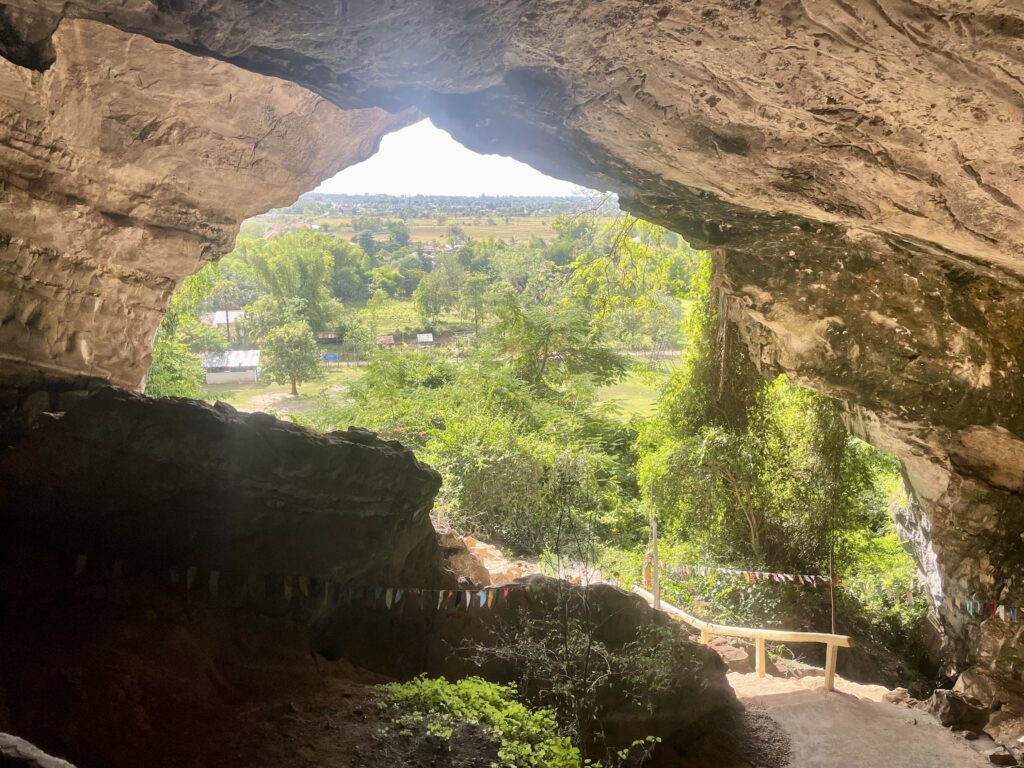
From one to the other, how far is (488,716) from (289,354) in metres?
15.0

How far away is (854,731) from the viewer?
822 centimetres

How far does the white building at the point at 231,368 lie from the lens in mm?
20719

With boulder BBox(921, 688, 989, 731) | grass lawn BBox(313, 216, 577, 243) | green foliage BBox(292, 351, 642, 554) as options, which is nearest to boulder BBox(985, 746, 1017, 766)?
boulder BBox(921, 688, 989, 731)

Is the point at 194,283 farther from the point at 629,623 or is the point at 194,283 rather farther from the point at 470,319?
the point at 629,623

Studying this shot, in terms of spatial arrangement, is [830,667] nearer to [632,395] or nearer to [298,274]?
[632,395]

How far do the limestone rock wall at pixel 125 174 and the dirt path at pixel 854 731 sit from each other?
8541 mm

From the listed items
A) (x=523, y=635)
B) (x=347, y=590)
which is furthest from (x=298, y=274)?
(x=523, y=635)

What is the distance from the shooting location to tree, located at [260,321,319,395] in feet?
63.2

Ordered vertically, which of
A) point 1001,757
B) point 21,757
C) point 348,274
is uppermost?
point 348,274

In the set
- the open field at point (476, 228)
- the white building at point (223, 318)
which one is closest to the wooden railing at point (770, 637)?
the white building at point (223, 318)

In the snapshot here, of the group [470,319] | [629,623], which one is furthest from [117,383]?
Answer: [470,319]

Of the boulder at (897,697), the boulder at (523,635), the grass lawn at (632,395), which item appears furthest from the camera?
the grass lawn at (632,395)

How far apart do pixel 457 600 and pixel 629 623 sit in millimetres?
1876

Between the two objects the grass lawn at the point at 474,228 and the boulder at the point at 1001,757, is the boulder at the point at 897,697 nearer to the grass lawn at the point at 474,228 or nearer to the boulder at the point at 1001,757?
the boulder at the point at 1001,757
